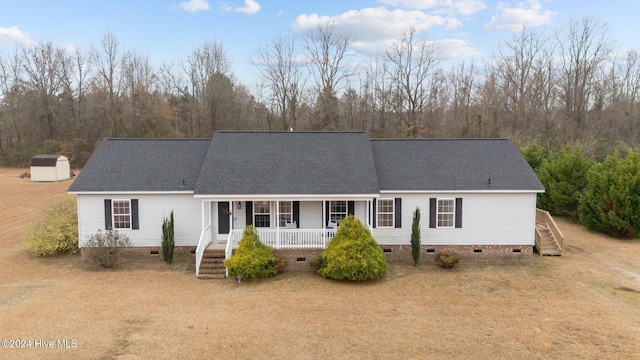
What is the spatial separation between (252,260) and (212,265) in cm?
214

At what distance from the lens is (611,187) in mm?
21484

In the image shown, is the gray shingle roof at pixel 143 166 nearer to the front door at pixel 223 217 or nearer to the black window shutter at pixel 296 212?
the front door at pixel 223 217

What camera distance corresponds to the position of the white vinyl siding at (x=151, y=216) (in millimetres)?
17766

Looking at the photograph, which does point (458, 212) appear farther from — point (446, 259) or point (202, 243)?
point (202, 243)

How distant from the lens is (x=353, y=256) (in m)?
15.1

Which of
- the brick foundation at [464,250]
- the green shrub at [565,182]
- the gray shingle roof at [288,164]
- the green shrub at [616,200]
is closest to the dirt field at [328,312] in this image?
the brick foundation at [464,250]

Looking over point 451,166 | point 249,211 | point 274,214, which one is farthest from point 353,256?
point 451,166

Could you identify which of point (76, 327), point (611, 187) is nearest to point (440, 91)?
point (611, 187)

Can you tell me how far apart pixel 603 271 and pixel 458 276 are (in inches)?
246

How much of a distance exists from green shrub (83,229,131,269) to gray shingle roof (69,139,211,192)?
6.67 ft

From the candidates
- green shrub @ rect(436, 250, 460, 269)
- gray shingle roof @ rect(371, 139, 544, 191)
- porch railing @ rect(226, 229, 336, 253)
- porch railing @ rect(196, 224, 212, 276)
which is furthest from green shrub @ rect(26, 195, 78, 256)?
green shrub @ rect(436, 250, 460, 269)

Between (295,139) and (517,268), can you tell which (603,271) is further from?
(295,139)

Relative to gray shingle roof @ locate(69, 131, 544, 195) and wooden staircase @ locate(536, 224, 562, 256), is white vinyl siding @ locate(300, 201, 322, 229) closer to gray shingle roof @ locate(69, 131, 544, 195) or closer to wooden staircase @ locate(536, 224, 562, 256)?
gray shingle roof @ locate(69, 131, 544, 195)

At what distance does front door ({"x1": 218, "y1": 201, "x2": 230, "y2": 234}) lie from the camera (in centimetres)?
1806
